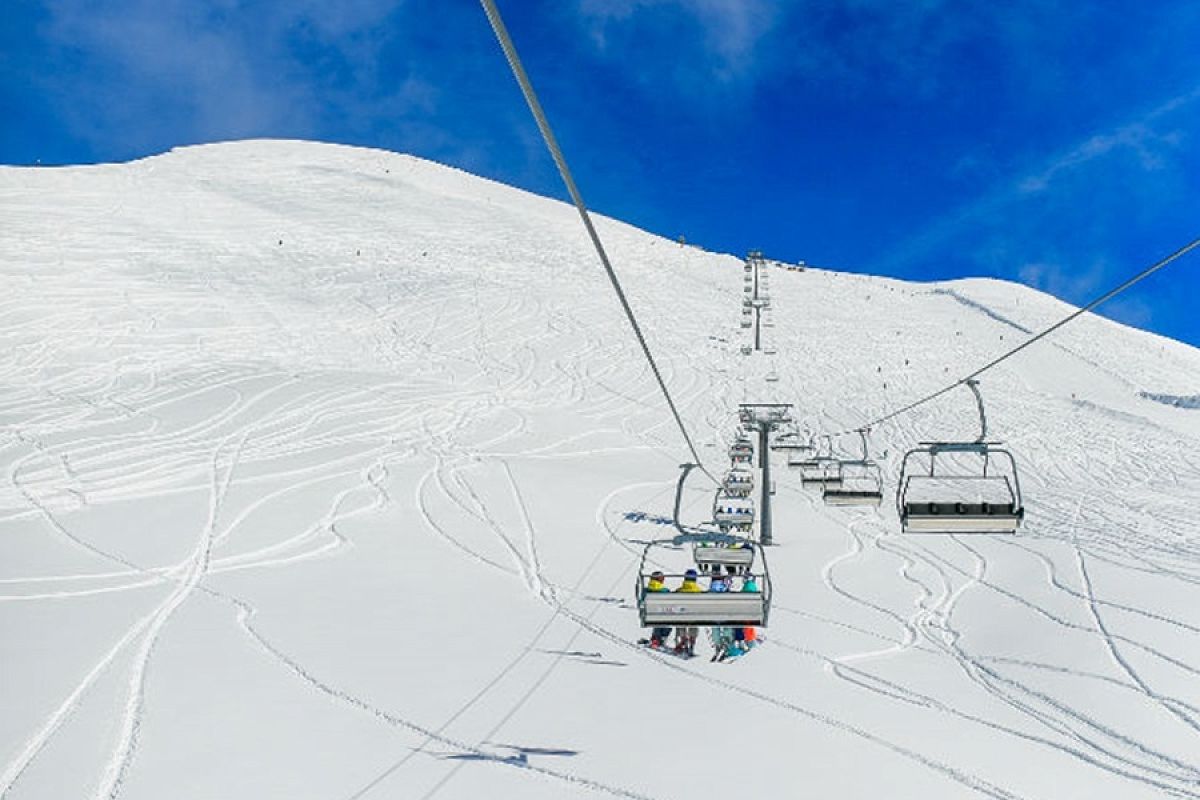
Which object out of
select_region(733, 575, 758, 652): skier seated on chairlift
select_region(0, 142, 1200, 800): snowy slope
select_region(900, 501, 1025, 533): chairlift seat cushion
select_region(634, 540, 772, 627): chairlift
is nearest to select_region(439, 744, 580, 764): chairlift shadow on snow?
select_region(0, 142, 1200, 800): snowy slope

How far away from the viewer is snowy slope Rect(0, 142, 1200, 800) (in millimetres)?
9570

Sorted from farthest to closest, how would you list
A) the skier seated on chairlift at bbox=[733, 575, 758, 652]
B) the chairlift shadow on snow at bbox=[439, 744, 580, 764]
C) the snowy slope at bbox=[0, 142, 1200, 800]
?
the skier seated on chairlift at bbox=[733, 575, 758, 652]
the snowy slope at bbox=[0, 142, 1200, 800]
the chairlift shadow on snow at bbox=[439, 744, 580, 764]

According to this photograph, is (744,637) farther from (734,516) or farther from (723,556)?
(734,516)

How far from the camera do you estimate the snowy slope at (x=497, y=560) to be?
9570 mm

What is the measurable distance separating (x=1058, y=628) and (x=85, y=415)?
85.6ft

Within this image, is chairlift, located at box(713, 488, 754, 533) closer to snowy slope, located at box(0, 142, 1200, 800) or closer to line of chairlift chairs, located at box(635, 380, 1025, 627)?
line of chairlift chairs, located at box(635, 380, 1025, 627)

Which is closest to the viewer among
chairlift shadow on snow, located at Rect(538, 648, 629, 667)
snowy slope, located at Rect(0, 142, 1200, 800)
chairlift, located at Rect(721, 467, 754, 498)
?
snowy slope, located at Rect(0, 142, 1200, 800)

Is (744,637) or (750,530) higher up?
(750,530)

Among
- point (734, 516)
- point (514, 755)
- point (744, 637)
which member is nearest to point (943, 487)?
point (734, 516)

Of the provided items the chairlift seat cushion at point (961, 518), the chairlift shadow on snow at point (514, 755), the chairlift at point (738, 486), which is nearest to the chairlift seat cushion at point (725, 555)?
the chairlift seat cushion at point (961, 518)

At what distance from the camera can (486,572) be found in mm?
17547

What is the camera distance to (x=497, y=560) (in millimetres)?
18422

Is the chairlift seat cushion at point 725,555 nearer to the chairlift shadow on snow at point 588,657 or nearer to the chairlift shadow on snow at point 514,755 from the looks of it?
the chairlift shadow on snow at point 588,657

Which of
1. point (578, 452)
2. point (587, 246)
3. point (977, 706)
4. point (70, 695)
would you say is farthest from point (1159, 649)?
point (587, 246)
